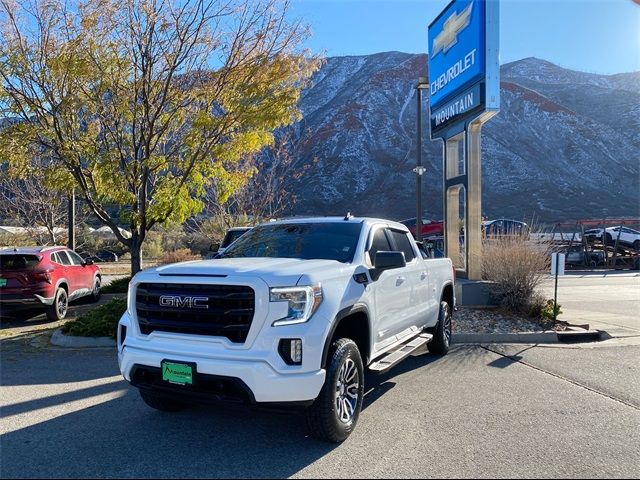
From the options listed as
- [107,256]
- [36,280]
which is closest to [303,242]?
[36,280]

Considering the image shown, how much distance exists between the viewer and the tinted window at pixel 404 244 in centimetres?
621

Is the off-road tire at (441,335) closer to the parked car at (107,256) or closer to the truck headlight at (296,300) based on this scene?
the truck headlight at (296,300)

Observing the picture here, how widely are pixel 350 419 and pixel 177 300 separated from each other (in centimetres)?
176

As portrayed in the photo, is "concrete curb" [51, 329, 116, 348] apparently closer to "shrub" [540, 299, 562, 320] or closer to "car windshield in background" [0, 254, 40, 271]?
"car windshield in background" [0, 254, 40, 271]

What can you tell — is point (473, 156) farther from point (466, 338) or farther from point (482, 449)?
point (482, 449)

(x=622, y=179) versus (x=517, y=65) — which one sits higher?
(x=517, y=65)

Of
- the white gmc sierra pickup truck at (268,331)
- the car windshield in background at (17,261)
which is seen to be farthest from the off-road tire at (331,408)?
the car windshield in background at (17,261)

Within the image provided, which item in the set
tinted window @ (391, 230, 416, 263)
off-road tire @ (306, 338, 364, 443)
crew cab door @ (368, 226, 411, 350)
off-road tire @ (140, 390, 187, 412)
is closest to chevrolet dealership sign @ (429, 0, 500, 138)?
tinted window @ (391, 230, 416, 263)

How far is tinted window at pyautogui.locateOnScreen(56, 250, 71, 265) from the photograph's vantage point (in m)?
11.3

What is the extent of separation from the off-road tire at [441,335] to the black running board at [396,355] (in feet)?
2.55

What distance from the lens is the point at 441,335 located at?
7.26 meters

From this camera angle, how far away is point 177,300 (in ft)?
13.6

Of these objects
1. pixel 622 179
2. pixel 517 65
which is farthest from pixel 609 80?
pixel 622 179

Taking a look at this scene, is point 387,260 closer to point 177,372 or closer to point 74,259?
point 177,372
